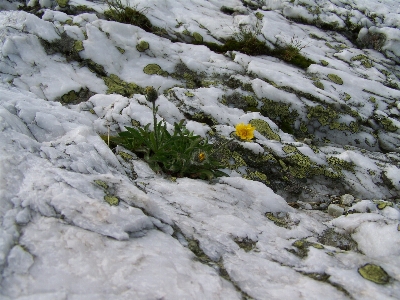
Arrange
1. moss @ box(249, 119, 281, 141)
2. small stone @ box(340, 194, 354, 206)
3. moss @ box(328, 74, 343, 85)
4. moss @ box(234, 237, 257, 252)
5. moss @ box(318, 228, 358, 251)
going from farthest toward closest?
1. moss @ box(328, 74, 343, 85)
2. moss @ box(249, 119, 281, 141)
3. small stone @ box(340, 194, 354, 206)
4. moss @ box(318, 228, 358, 251)
5. moss @ box(234, 237, 257, 252)

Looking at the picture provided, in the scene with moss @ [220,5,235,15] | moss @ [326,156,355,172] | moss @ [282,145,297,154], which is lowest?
moss @ [326,156,355,172]

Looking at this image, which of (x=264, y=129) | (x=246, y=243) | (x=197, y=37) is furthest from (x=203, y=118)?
(x=246, y=243)

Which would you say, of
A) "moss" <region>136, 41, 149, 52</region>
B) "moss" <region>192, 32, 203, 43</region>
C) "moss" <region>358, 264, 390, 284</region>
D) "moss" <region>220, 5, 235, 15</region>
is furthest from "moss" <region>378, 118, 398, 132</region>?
"moss" <region>136, 41, 149, 52</region>

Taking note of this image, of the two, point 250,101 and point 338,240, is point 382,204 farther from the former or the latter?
point 250,101

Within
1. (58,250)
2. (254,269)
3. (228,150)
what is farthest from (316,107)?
(58,250)

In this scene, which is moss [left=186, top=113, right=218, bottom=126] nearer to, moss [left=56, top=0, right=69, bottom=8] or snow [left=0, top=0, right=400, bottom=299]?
snow [left=0, top=0, right=400, bottom=299]

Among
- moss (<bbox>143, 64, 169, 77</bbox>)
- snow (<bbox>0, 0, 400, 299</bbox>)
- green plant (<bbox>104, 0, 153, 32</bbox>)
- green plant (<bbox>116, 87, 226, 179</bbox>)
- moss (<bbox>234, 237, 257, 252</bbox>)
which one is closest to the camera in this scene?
snow (<bbox>0, 0, 400, 299</bbox>)

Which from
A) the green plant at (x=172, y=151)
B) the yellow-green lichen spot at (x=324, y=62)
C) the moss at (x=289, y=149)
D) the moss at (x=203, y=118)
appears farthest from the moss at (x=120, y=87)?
the yellow-green lichen spot at (x=324, y=62)
